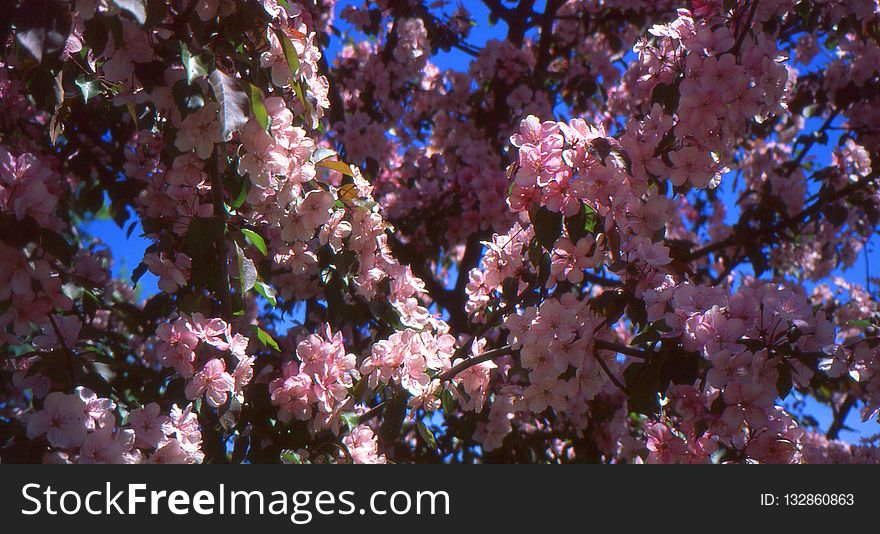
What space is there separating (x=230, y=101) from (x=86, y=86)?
450 mm

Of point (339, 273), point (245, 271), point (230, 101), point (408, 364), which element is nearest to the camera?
point (230, 101)

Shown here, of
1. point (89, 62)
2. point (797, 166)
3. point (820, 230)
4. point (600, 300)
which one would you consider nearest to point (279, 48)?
point (89, 62)

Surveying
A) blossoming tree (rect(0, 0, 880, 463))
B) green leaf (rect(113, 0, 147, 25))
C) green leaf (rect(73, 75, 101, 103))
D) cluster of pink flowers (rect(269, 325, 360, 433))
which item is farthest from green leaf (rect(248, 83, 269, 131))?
cluster of pink flowers (rect(269, 325, 360, 433))

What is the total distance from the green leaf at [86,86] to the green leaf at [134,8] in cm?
41

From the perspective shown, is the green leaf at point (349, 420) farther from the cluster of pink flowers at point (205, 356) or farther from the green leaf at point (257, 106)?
the green leaf at point (257, 106)

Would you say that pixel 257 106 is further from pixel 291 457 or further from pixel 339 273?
pixel 291 457

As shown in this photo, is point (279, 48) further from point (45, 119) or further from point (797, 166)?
point (797, 166)

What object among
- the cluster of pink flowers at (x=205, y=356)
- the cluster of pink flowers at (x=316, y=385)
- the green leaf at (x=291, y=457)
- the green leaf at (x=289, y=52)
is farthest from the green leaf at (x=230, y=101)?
the green leaf at (x=291, y=457)

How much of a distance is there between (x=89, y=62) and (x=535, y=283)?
1163mm

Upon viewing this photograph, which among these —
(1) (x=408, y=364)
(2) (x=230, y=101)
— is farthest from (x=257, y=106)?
(1) (x=408, y=364)

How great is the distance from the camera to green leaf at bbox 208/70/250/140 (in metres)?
1.36

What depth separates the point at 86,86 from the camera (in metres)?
1.62

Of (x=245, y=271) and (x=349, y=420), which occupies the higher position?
(x=245, y=271)

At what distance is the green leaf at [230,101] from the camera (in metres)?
1.36
